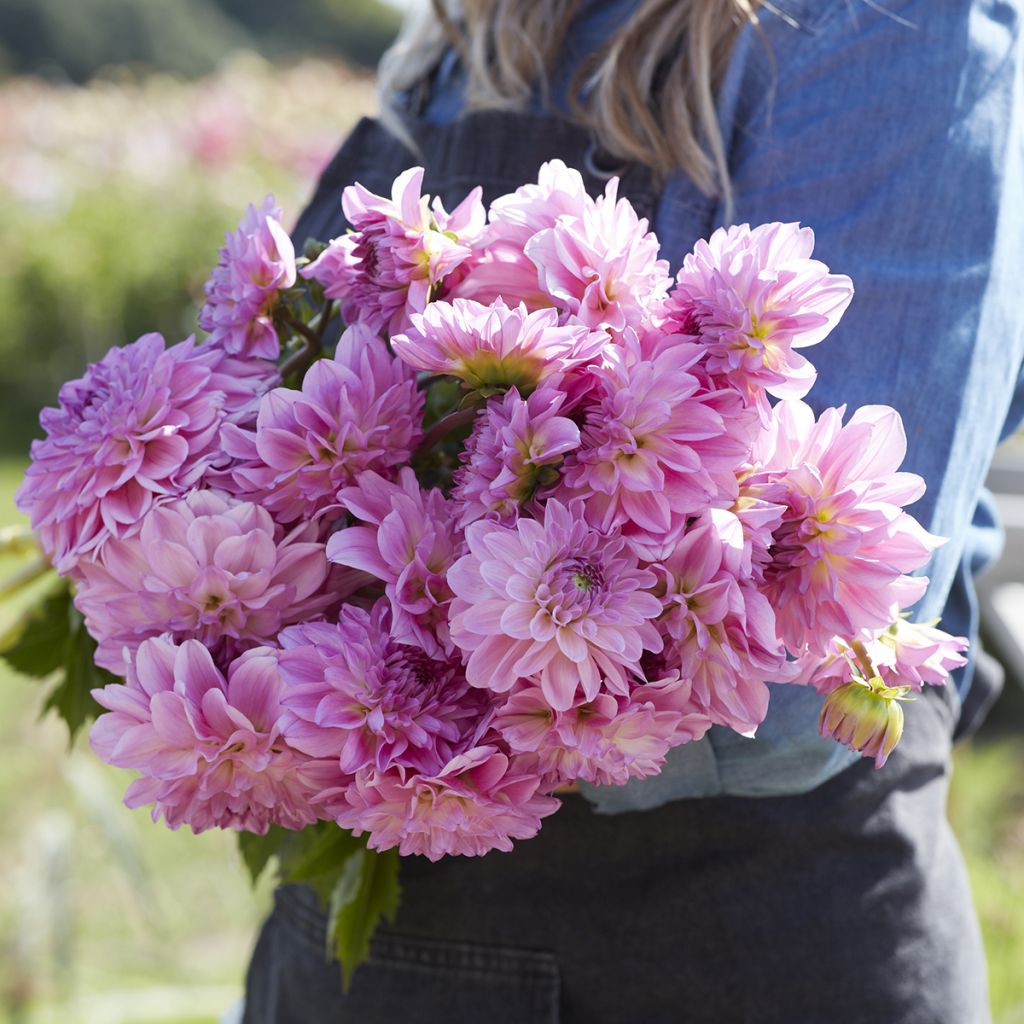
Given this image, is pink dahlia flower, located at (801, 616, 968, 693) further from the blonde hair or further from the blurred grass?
the blurred grass

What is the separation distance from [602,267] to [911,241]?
302 millimetres

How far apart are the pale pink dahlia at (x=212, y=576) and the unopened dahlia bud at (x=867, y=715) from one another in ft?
0.95

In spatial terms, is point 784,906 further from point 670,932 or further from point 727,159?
point 727,159

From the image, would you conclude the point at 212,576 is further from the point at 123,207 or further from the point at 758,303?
the point at 123,207

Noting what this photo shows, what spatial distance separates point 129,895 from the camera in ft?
8.37

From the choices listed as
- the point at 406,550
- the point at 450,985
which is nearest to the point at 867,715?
the point at 406,550

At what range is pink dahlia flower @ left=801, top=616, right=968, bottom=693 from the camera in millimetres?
654

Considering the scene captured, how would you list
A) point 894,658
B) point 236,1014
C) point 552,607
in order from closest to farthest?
point 552,607 → point 894,658 → point 236,1014

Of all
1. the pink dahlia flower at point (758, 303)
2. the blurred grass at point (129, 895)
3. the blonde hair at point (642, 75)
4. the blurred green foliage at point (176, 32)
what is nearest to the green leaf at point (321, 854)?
the pink dahlia flower at point (758, 303)

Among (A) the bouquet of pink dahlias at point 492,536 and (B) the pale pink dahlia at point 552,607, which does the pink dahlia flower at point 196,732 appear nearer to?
(A) the bouquet of pink dahlias at point 492,536

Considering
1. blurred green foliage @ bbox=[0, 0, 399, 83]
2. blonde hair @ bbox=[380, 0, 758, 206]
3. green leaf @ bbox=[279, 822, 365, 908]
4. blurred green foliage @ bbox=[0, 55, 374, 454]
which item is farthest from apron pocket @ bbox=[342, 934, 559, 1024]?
blurred green foliage @ bbox=[0, 0, 399, 83]

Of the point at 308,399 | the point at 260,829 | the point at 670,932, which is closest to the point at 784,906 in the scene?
the point at 670,932

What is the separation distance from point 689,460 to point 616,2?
2.10 feet

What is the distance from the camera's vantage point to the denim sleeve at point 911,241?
801 millimetres
